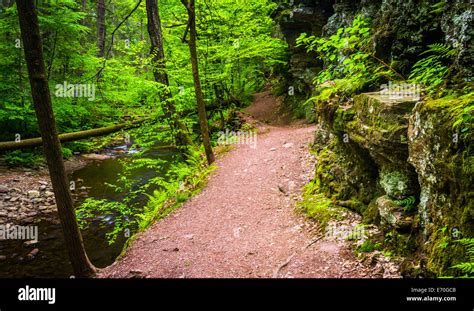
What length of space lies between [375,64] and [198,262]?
6029mm

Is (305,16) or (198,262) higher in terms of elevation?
(305,16)

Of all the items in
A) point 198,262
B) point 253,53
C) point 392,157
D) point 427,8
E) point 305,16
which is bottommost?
point 198,262

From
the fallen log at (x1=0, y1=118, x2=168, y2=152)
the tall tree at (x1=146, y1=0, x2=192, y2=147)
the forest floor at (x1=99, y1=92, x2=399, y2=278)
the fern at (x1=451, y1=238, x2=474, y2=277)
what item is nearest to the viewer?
the fern at (x1=451, y1=238, x2=474, y2=277)

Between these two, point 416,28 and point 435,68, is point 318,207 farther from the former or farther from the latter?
point 416,28

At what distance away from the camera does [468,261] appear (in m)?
3.26

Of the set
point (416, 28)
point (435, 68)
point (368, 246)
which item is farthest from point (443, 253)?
point (416, 28)

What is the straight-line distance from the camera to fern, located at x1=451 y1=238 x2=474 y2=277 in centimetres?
305

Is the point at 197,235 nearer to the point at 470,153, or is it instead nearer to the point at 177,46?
the point at 470,153

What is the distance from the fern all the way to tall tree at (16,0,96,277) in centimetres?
670

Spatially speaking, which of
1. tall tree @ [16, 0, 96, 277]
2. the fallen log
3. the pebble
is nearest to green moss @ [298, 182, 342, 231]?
tall tree @ [16, 0, 96, 277]

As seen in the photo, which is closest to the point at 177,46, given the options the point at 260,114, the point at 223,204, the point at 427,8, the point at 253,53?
the point at 253,53

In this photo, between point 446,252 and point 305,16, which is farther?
point 305,16

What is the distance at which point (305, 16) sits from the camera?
48.4 feet

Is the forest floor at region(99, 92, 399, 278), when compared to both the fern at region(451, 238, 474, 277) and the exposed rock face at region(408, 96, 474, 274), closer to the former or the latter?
the exposed rock face at region(408, 96, 474, 274)
